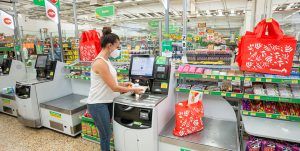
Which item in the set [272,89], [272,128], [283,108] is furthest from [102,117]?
[283,108]

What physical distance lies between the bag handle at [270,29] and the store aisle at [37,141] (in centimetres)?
280

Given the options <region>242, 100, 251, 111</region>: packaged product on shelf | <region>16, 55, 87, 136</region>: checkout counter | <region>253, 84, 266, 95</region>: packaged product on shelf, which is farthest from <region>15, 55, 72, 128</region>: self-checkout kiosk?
<region>253, 84, 266, 95</region>: packaged product on shelf

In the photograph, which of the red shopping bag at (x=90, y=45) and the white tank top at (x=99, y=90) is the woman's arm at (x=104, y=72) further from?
the red shopping bag at (x=90, y=45)

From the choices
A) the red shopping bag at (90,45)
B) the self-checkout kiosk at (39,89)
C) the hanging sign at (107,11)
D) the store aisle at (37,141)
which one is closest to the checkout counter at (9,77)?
the store aisle at (37,141)

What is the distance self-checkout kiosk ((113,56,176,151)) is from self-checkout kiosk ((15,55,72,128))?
216 cm

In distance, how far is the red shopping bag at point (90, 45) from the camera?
144 inches

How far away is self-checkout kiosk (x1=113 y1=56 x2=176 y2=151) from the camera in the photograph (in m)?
2.15

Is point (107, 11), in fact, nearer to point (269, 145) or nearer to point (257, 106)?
point (257, 106)

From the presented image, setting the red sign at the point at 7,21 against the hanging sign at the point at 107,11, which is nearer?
the red sign at the point at 7,21

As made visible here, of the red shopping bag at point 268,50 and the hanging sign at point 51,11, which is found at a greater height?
→ the hanging sign at point 51,11

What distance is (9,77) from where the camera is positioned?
4.98m

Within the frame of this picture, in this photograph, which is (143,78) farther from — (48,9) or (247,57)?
(48,9)

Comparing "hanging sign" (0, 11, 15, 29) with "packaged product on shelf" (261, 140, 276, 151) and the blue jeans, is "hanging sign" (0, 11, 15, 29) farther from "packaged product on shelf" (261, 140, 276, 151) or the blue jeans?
"packaged product on shelf" (261, 140, 276, 151)

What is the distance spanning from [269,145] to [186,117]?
0.89 metres
